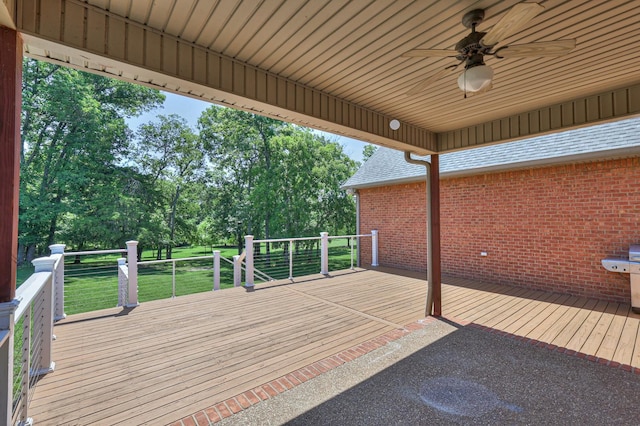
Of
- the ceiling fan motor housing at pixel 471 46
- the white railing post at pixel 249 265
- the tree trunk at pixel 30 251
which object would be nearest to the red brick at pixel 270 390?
the ceiling fan motor housing at pixel 471 46

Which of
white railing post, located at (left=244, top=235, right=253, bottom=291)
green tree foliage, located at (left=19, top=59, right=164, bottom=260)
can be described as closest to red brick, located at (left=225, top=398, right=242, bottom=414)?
white railing post, located at (left=244, top=235, right=253, bottom=291)

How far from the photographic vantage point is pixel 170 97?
66.7ft

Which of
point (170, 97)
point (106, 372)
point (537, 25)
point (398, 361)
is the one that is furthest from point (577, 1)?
point (170, 97)

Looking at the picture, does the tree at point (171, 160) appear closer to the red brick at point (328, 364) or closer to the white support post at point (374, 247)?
the white support post at point (374, 247)

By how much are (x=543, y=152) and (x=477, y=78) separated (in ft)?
16.4

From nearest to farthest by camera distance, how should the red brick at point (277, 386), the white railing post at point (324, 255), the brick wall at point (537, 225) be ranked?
the red brick at point (277, 386) < the brick wall at point (537, 225) < the white railing post at point (324, 255)

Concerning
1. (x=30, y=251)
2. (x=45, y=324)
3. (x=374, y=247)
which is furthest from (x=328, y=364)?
(x=30, y=251)

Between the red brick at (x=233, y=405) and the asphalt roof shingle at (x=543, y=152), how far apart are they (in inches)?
268

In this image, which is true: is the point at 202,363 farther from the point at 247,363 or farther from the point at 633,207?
the point at 633,207

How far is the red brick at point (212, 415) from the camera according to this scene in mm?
2295

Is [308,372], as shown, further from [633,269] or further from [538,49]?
[633,269]

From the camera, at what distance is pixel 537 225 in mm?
6465

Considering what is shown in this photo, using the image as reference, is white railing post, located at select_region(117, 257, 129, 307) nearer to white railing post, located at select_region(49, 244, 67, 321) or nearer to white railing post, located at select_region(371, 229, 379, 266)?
white railing post, located at select_region(49, 244, 67, 321)

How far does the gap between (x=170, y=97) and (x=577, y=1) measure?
75.6ft
